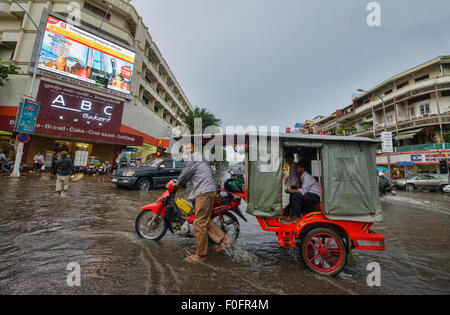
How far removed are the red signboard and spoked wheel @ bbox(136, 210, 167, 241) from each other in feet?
50.0

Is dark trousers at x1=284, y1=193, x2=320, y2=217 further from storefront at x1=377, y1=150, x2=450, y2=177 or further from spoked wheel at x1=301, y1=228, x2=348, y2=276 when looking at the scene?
storefront at x1=377, y1=150, x2=450, y2=177

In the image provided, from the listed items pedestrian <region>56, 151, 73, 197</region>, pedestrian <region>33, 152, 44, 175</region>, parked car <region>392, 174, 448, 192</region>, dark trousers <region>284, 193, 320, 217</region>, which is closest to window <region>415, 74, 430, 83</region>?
parked car <region>392, 174, 448, 192</region>

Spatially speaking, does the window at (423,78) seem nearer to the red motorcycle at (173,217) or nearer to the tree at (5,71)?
the red motorcycle at (173,217)

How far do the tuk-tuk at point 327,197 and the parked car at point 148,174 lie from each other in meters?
8.10

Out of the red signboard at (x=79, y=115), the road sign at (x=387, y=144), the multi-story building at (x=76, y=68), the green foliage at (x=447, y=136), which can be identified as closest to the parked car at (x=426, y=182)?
the road sign at (x=387, y=144)

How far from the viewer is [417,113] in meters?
25.7

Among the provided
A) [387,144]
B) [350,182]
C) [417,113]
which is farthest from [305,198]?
[417,113]

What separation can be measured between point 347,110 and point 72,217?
149 feet

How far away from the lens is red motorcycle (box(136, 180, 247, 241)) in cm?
369

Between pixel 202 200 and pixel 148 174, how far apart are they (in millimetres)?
7683

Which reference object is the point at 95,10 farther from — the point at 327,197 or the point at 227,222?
the point at 327,197
